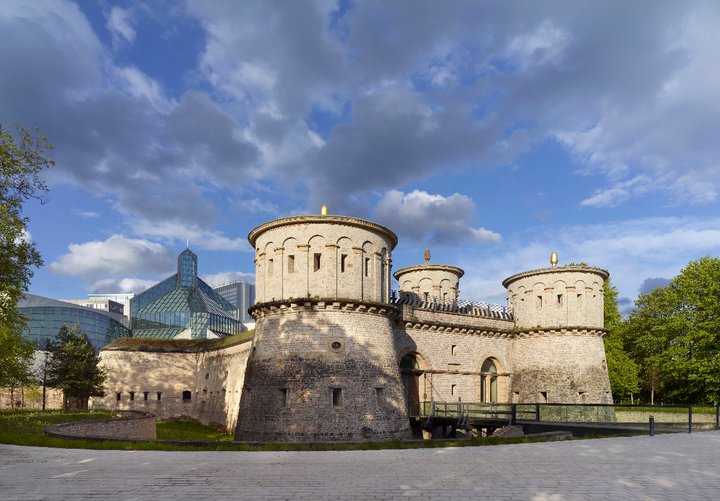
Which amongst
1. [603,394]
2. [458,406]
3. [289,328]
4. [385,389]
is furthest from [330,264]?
[603,394]

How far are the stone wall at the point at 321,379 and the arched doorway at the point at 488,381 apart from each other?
11676 millimetres

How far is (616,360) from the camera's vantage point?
46.3m

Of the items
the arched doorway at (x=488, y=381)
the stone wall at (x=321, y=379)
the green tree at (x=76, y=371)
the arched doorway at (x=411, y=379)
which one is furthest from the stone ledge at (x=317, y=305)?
the green tree at (x=76, y=371)

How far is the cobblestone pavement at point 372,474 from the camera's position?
960 cm

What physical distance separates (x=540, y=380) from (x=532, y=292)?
5.89 metres

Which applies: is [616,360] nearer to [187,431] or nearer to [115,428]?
[187,431]

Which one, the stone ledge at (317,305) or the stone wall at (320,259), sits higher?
the stone wall at (320,259)

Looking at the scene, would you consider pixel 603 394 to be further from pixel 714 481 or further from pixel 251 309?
pixel 714 481

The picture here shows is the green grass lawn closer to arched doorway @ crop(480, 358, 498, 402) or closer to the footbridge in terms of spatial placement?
arched doorway @ crop(480, 358, 498, 402)

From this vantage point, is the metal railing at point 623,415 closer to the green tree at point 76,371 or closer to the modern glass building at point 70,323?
the green tree at point 76,371

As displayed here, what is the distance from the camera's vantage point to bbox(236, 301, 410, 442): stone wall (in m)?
24.5

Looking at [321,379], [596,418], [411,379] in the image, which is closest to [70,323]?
[411,379]

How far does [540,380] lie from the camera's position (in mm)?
36156

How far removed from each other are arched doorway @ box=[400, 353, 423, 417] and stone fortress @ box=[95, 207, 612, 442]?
74 millimetres
